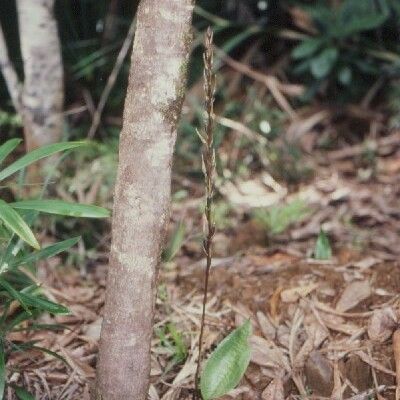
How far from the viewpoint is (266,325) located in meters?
1.86

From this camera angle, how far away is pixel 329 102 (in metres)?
4.09

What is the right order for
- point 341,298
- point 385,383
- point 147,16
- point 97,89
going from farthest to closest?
1. point 97,89
2. point 341,298
3. point 385,383
4. point 147,16

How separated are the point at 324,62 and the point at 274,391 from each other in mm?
2746

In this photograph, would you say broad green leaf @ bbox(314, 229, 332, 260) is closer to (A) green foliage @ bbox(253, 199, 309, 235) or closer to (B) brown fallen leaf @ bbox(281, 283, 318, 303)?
(B) brown fallen leaf @ bbox(281, 283, 318, 303)

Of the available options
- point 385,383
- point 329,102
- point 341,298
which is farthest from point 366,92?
point 385,383

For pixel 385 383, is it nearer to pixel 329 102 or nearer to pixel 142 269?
pixel 142 269

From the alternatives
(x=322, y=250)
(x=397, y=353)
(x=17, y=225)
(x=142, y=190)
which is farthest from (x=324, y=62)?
(x=17, y=225)

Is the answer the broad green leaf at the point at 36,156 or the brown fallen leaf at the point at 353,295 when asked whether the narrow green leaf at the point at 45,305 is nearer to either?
the broad green leaf at the point at 36,156

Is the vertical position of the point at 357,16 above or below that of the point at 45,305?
above

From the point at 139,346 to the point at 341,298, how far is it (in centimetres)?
86

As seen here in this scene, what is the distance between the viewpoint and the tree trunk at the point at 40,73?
2.65 metres

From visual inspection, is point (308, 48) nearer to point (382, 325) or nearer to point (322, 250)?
point (322, 250)

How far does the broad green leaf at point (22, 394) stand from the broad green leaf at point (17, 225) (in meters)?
0.49

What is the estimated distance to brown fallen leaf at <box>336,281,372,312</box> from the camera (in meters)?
1.89
